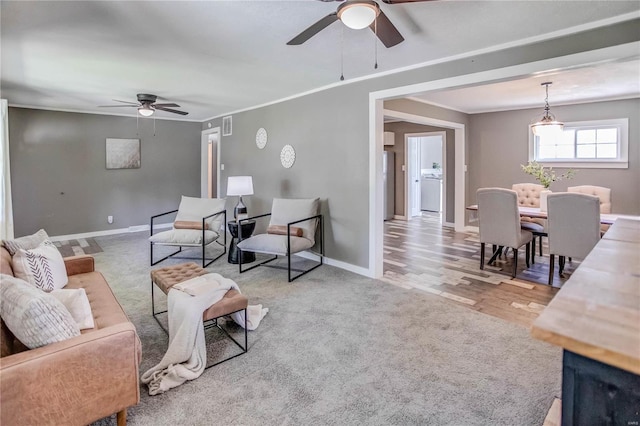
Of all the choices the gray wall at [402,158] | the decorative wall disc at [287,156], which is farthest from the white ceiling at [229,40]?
the gray wall at [402,158]

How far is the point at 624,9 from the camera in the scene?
2316mm

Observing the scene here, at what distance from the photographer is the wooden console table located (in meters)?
0.74

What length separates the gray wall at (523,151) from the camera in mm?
5562

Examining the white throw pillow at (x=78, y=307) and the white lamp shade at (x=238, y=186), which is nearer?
the white throw pillow at (x=78, y=307)

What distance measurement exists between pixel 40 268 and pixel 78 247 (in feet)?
13.2

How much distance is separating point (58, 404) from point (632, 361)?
1.95 m

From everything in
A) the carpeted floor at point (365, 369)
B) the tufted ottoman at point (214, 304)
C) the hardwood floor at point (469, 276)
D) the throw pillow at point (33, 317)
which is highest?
the throw pillow at point (33, 317)

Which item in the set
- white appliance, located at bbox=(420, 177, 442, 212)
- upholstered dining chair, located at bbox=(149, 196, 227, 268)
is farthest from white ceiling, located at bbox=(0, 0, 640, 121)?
white appliance, located at bbox=(420, 177, 442, 212)

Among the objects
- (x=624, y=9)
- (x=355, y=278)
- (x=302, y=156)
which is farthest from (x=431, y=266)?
(x=624, y=9)

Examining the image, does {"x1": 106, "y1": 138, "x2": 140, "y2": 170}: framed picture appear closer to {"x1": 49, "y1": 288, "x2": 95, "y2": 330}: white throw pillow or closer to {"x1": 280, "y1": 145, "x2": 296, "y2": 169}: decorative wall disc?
{"x1": 280, "y1": 145, "x2": 296, "y2": 169}: decorative wall disc

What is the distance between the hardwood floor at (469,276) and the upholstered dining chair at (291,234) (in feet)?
3.37

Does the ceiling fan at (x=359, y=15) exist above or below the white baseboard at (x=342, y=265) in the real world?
above

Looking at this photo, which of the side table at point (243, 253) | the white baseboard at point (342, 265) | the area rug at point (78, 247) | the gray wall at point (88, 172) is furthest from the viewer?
the gray wall at point (88, 172)

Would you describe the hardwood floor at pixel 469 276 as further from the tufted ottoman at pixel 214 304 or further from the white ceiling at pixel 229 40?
→ the white ceiling at pixel 229 40
